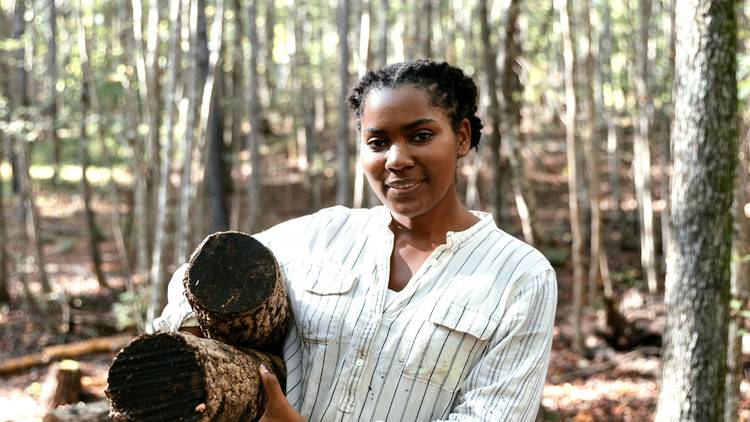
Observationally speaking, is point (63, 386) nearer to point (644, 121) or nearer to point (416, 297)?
point (416, 297)

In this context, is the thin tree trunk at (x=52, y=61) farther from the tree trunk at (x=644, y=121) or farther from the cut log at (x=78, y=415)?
the tree trunk at (x=644, y=121)

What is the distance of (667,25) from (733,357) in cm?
807

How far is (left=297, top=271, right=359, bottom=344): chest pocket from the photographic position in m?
1.87

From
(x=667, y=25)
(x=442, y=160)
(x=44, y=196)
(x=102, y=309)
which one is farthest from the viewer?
(x=44, y=196)

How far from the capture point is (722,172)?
341 cm

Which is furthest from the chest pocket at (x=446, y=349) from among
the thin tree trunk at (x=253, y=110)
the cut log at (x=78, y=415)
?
the thin tree trunk at (x=253, y=110)

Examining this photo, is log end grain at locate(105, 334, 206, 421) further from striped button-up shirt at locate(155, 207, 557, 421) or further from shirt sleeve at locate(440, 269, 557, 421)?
shirt sleeve at locate(440, 269, 557, 421)

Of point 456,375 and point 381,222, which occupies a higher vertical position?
point 381,222

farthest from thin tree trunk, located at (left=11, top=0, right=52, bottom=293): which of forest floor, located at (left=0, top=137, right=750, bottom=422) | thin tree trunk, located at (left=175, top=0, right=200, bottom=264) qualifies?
thin tree trunk, located at (left=175, top=0, right=200, bottom=264)

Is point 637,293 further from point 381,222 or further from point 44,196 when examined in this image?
point 44,196

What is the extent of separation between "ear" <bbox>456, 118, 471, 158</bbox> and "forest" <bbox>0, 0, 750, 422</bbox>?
1902 mm

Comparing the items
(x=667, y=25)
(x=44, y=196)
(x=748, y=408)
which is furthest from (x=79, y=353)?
(x=44, y=196)

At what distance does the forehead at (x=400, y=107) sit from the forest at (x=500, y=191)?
2.12 m

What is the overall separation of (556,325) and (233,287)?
9.23 meters
